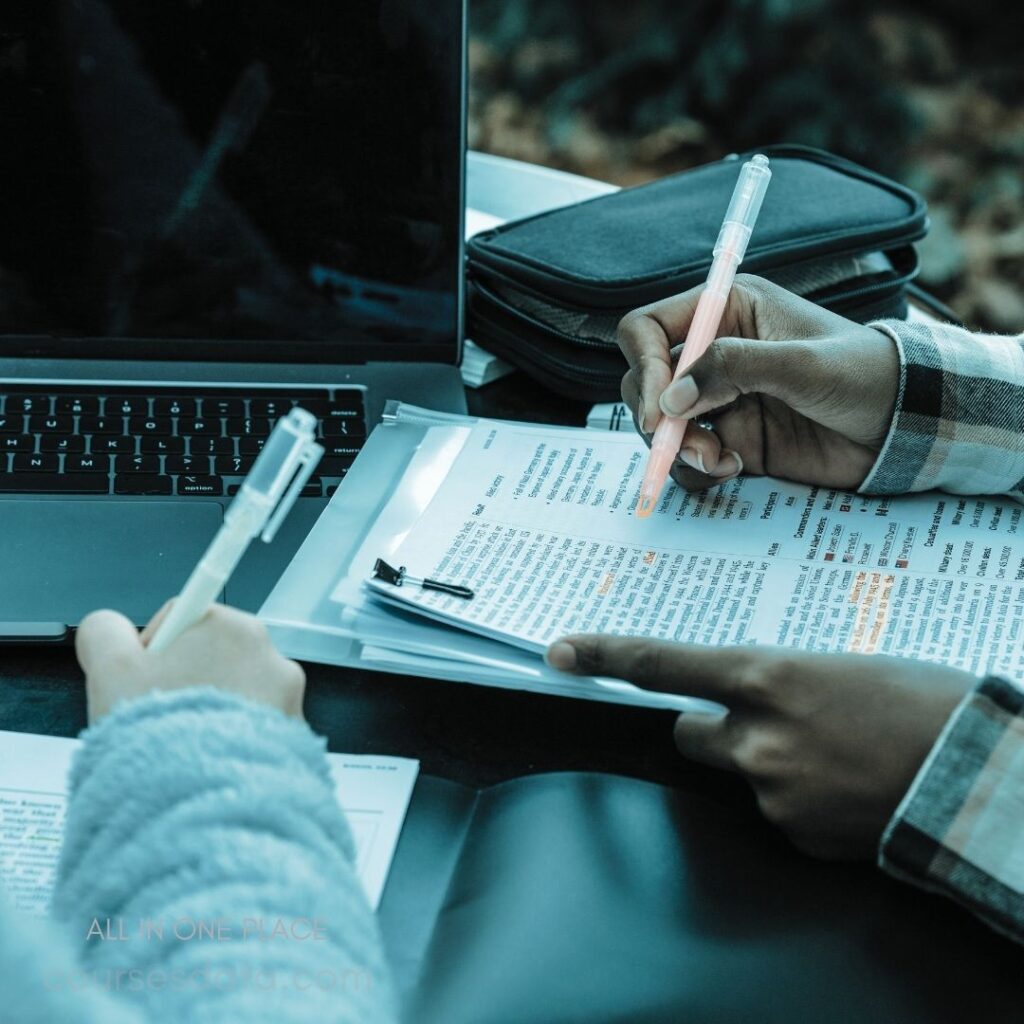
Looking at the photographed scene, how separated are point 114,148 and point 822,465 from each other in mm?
477

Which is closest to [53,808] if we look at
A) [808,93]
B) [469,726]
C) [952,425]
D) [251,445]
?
[469,726]

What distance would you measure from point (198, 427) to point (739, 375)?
334mm

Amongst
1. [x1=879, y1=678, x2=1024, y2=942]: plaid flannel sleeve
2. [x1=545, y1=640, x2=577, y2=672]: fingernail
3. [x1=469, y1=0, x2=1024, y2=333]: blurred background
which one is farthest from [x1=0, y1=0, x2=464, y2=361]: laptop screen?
[x1=469, y1=0, x2=1024, y2=333]: blurred background

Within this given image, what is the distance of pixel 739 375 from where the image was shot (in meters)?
0.67

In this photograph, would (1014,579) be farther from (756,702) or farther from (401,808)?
(401,808)

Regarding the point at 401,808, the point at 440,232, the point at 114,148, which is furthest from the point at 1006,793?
the point at 114,148

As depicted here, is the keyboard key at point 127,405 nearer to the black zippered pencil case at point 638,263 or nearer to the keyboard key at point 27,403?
the keyboard key at point 27,403

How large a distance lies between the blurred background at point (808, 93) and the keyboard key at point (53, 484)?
5.98 ft

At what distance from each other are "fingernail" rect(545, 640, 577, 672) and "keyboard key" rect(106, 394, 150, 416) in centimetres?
36

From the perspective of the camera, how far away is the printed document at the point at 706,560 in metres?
0.58

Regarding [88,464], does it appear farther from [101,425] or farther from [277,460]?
[277,460]

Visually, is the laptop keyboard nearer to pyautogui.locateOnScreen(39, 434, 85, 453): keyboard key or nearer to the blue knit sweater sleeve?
pyautogui.locateOnScreen(39, 434, 85, 453): keyboard key

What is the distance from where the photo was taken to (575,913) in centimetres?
49

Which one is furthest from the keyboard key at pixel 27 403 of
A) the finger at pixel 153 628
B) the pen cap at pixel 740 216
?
the pen cap at pixel 740 216
